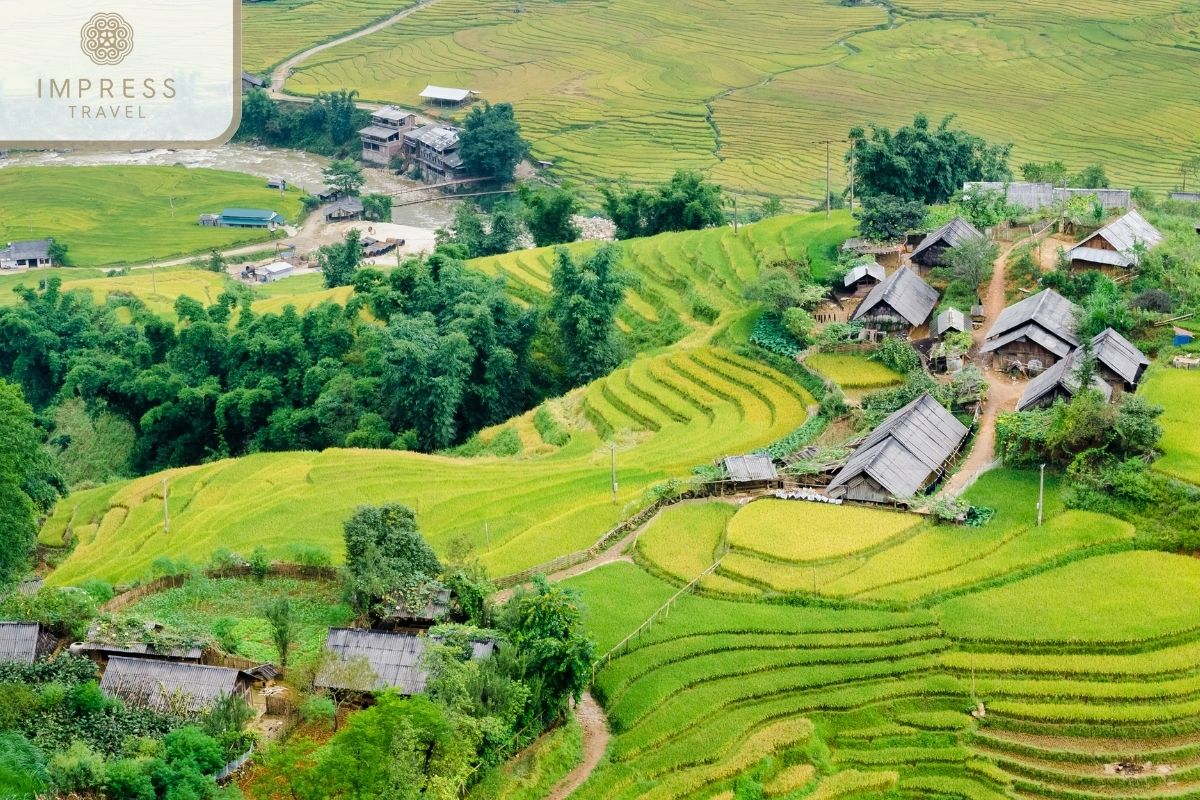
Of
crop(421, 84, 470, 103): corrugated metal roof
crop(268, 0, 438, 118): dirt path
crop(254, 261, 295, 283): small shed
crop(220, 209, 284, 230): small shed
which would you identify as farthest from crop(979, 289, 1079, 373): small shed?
crop(421, 84, 470, 103): corrugated metal roof

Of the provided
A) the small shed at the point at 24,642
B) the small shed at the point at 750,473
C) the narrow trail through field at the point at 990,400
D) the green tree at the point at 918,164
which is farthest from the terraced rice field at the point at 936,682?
the green tree at the point at 918,164

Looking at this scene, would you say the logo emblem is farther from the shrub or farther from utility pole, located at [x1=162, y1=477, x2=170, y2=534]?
utility pole, located at [x1=162, y1=477, x2=170, y2=534]

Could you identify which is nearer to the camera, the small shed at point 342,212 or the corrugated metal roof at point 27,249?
the corrugated metal roof at point 27,249

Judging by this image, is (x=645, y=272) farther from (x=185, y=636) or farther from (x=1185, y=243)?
(x=185, y=636)

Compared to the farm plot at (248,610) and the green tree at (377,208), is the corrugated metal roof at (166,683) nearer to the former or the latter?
the farm plot at (248,610)

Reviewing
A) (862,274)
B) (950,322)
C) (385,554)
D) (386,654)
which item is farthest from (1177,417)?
(386,654)

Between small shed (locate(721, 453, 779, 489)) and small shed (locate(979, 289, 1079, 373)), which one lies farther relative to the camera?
small shed (locate(979, 289, 1079, 373))

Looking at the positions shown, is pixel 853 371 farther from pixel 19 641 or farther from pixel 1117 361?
pixel 19 641
